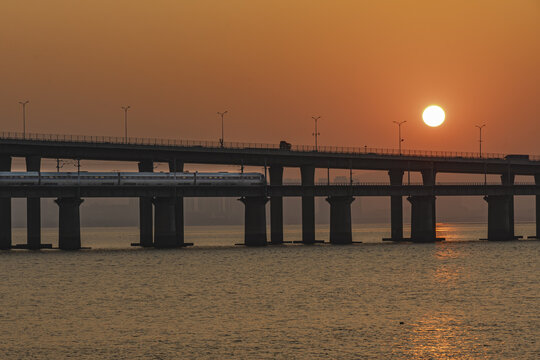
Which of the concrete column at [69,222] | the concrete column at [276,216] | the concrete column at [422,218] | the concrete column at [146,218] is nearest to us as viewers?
the concrete column at [69,222]

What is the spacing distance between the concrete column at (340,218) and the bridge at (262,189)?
0.54 feet

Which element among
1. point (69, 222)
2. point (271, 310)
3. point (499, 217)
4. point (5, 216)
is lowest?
point (271, 310)

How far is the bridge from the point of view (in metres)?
133

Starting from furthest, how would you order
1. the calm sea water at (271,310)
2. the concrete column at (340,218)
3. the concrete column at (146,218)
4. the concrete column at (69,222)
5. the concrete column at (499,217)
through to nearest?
the concrete column at (499,217), the concrete column at (146,218), the concrete column at (340,218), the concrete column at (69,222), the calm sea water at (271,310)

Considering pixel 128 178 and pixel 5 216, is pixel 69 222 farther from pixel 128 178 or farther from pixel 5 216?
pixel 5 216

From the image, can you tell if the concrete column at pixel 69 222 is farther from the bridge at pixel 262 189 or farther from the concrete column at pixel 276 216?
the concrete column at pixel 276 216

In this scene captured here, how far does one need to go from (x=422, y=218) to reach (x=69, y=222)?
2547 inches

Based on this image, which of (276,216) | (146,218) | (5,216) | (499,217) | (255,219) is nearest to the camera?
(5,216)

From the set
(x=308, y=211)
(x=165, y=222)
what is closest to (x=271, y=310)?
(x=165, y=222)

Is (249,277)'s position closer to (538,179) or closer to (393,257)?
(393,257)

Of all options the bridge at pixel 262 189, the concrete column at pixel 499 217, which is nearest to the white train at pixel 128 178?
the bridge at pixel 262 189

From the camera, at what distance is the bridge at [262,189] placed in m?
133

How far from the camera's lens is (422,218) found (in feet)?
534

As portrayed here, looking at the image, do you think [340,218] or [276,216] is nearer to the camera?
[340,218]
